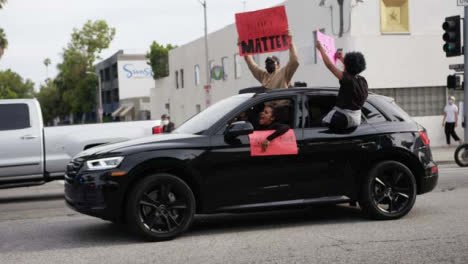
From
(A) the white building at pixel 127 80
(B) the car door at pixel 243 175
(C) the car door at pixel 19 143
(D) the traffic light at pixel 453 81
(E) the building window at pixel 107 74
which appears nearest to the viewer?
(B) the car door at pixel 243 175

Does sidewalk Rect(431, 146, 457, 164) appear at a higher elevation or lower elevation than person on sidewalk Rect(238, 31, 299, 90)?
lower

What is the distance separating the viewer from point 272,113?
7.50m

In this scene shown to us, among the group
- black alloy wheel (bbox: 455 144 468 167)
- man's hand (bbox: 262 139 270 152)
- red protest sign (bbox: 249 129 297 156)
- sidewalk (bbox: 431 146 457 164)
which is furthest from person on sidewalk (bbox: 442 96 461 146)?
man's hand (bbox: 262 139 270 152)

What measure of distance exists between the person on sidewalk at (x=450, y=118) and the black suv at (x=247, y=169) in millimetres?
14965

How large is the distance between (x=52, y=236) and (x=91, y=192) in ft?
3.56

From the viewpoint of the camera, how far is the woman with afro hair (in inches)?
296

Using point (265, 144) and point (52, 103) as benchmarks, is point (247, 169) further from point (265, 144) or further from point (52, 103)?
point (52, 103)

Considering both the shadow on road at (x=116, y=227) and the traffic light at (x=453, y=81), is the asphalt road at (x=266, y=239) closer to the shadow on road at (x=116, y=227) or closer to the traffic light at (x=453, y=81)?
the shadow on road at (x=116, y=227)

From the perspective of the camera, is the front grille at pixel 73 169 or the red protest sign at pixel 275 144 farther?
the red protest sign at pixel 275 144

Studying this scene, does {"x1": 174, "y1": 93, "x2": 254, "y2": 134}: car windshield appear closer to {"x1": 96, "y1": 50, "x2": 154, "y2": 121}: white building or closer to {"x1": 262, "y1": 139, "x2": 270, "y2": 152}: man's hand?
{"x1": 262, "y1": 139, "x2": 270, "y2": 152}: man's hand

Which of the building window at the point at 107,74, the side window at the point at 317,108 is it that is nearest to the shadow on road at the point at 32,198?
the side window at the point at 317,108

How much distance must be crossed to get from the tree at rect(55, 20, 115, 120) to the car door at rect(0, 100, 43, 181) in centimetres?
5839

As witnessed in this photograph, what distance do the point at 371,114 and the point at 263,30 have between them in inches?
98.0

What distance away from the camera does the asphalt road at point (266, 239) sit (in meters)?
6.09
